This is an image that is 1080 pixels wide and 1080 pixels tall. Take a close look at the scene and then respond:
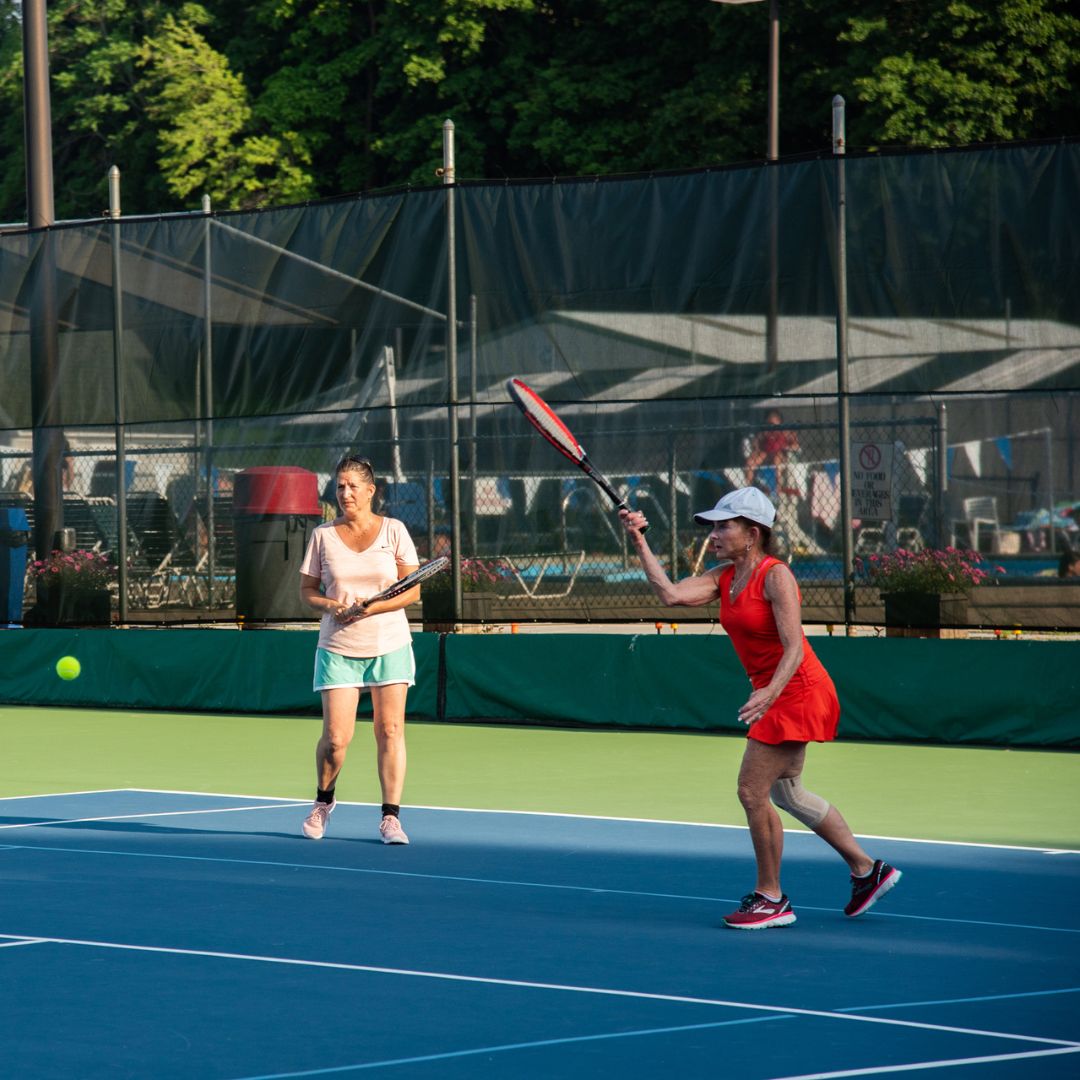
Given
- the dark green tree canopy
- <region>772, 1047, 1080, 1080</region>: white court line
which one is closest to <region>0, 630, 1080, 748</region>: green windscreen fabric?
<region>772, 1047, 1080, 1080</region>: white court line

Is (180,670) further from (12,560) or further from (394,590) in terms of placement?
(394,590)

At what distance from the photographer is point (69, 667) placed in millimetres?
14484

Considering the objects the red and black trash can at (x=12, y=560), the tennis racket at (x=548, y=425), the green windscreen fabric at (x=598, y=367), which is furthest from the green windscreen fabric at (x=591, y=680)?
the tennis racket at (x=548, y=425)

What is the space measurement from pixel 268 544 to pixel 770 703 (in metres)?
8.18

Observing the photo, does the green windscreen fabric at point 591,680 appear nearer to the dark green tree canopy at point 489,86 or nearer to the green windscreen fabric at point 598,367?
the green windscreen fabric at point 598,367

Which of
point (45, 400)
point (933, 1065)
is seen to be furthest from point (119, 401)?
point (933, 1065)

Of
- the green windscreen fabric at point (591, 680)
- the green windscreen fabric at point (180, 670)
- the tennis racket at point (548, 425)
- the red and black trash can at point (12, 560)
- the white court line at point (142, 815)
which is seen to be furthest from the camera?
the red and black trash can at point (12, 560)

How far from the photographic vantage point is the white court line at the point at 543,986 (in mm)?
5113

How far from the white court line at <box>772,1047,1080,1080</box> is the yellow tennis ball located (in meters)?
10.7

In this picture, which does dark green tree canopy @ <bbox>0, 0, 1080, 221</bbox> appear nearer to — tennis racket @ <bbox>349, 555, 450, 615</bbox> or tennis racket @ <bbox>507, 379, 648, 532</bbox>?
tennis racket @ <bbox>507, 379, 648, 532</bbox>

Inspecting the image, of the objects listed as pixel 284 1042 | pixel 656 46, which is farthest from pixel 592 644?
pixel 656 46

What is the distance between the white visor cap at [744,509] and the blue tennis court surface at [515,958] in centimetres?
140

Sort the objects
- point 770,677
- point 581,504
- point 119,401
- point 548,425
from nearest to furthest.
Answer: point 770,677 → point 548,425 → point 581,504 → point 119,401

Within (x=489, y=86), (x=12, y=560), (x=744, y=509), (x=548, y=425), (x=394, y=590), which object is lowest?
(x=394, y=590)
